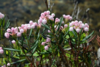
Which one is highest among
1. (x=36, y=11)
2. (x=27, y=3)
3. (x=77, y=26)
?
(x=27, y=3)

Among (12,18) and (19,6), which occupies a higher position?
(19,6)

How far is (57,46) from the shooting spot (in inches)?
30.1

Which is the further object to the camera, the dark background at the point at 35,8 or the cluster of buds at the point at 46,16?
the dark background at the point at 35,8

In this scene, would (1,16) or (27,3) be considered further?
(27,3)

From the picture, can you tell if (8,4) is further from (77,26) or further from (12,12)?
(77,26)

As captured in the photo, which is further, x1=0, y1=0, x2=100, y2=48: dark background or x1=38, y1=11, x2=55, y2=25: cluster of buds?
x1=0, y1=0, x2=100, y2=48: dark background

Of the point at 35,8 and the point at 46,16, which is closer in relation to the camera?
the point at 46,16

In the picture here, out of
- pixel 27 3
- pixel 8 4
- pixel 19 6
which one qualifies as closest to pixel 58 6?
pixel 27 3

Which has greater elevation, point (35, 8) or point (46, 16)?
point (35, 8)

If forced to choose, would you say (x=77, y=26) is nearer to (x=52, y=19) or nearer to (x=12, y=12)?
(x=52, y=19)

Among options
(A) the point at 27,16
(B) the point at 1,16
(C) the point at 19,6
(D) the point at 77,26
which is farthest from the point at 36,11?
(D) the point at 77,26

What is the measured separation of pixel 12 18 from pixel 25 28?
4.77 feet

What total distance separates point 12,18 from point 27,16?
9.7 inches

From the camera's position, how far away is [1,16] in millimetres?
802
